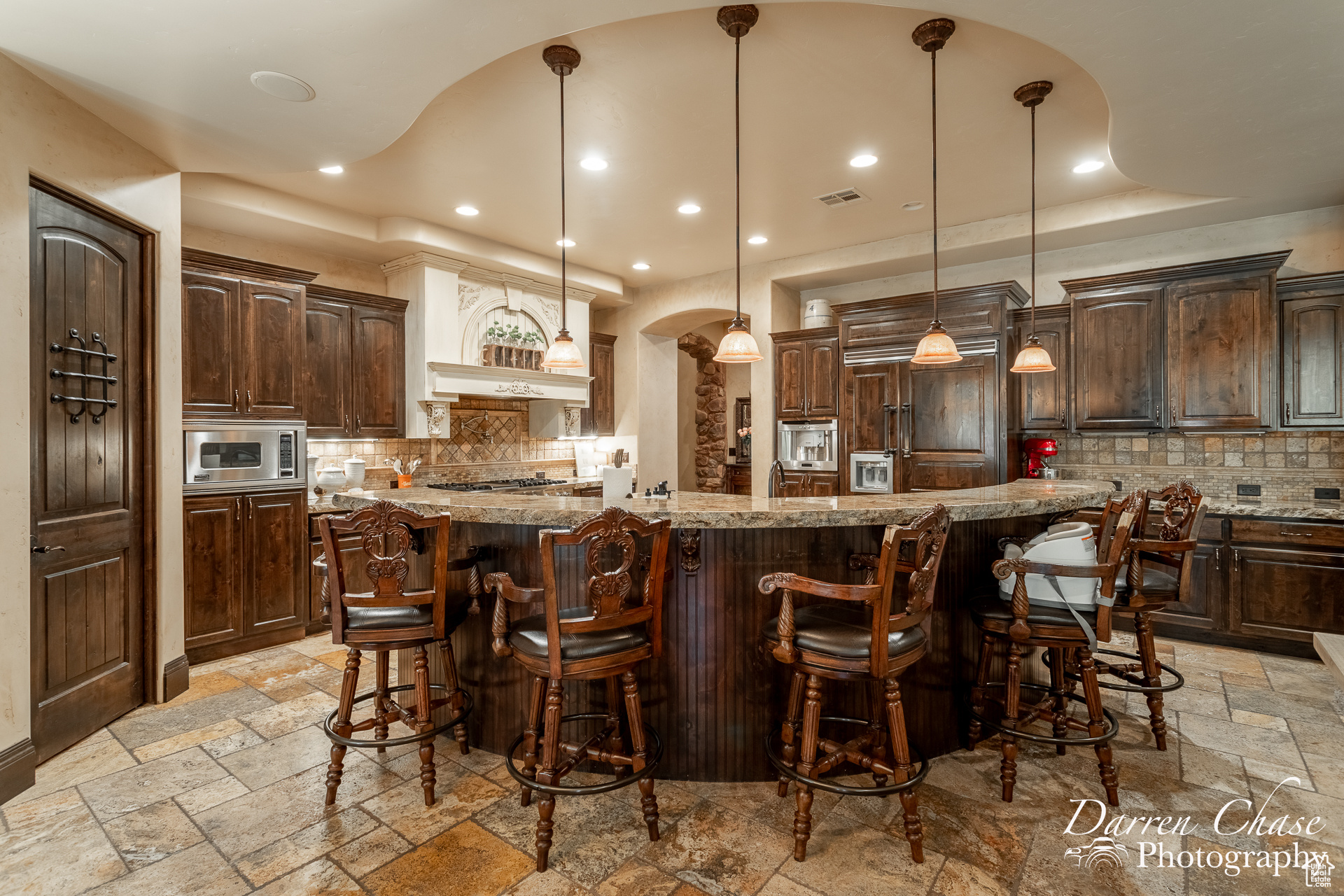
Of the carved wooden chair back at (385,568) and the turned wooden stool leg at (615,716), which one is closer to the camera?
the carved wooden chair back at (385,568)

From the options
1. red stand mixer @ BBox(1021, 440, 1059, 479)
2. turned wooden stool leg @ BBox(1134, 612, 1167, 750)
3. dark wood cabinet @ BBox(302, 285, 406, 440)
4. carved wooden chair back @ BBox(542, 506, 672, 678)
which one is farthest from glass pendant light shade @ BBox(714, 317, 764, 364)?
dark wood cabinet @ BBox(302, 285, 406, 440)

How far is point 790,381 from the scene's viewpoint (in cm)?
614

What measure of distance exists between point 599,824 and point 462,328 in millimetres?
4540

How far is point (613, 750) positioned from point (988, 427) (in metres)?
3.93

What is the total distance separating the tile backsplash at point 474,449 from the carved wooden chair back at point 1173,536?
4.99m

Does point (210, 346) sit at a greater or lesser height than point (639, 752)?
greater

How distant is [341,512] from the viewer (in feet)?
14.8

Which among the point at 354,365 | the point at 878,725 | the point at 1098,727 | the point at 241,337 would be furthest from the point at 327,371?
the point at 1098,727

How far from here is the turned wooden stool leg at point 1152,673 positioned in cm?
275

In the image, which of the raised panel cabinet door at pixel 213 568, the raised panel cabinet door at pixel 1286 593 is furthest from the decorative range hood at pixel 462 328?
the raised panel cabinet door at pixel 1286 593

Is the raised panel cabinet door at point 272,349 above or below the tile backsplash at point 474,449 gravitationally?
above

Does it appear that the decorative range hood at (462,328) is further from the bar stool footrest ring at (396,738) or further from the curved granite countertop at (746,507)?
the bar stool footrest ring at (396,738)

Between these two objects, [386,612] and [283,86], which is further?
[283,86]

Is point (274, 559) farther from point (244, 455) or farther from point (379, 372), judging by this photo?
point (379, 372)
